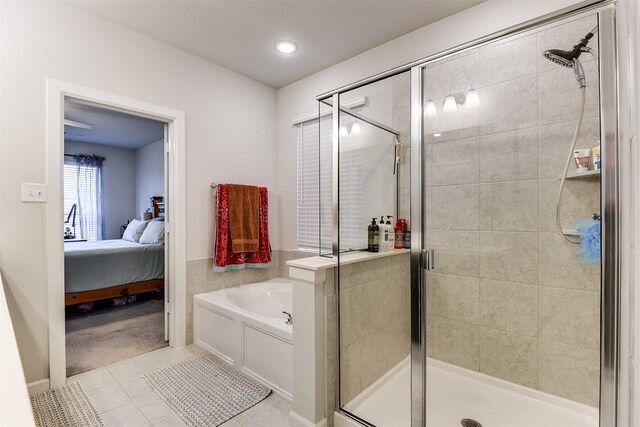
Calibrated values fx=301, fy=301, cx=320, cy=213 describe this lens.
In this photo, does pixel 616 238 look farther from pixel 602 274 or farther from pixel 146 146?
pixel 146 146

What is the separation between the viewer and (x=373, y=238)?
1966 mm

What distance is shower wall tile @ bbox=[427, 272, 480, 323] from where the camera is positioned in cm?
196

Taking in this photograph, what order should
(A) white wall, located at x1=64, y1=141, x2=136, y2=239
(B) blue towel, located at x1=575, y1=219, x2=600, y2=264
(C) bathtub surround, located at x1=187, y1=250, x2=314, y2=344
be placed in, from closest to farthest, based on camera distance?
1. (B) blue towel, located at x1=575, y1=219, x2=600, y2=264
2. (C) bathtub surround, located at x1=187, y1=250, x2=314, y2=344
3. (A) white wall, located at x1=64, y1=141, x2=136, y2=239

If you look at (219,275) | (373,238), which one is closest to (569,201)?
(373,238)

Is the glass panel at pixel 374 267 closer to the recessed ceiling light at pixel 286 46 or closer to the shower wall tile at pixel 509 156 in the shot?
the shower wall tile at pixel 509 156

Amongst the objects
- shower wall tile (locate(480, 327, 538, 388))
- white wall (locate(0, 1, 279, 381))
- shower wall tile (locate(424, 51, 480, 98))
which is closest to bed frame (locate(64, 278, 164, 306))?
white wall (locate(0, 1, 279, 381))

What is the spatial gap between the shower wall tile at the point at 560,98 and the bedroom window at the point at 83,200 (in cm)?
696

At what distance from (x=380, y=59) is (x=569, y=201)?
5.75 feet

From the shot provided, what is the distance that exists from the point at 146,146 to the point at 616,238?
692 cm

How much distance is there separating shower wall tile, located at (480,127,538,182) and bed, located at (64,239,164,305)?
394cm

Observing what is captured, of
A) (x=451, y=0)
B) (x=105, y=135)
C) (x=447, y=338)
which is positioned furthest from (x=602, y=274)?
(x=105, y=135)

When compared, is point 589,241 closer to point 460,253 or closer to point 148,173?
point 460,253

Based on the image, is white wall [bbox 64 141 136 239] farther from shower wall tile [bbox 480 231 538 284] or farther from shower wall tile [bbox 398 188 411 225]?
shower wall tile [bbox 480 231 538 284]

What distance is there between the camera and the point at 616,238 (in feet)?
3.04
